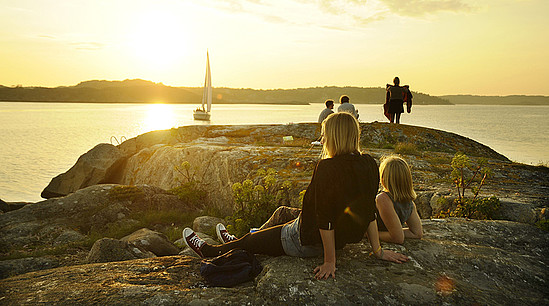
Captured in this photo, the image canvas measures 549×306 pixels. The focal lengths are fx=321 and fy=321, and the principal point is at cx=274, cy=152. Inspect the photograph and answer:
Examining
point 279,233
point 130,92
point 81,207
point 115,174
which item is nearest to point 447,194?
point 279,233

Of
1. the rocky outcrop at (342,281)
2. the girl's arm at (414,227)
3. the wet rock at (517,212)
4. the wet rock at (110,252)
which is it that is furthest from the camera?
the wet rock at (517,212)

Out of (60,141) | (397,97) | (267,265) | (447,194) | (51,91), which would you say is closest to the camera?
(267,265)

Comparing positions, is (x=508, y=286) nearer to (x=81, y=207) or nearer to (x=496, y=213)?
(x=496, y=213)

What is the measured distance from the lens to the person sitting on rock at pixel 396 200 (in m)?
3.66

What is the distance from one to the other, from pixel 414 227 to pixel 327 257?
1465 mm

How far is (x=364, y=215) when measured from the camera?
10.5 feet

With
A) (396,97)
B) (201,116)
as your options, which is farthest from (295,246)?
(201,116)

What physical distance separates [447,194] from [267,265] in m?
4.26

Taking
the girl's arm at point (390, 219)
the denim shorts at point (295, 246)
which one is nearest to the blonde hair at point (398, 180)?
the girl's arm at point (390, 219)

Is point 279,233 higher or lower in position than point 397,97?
lower

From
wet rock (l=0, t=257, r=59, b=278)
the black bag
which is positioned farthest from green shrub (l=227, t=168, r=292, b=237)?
wet rock (l=0, t=257, r=59, b=278)

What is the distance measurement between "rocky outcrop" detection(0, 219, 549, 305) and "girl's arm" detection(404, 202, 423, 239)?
0.12m

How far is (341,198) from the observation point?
10.1ft

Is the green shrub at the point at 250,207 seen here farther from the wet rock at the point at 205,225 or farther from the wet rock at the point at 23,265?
the wet rock at the point at 23,265
